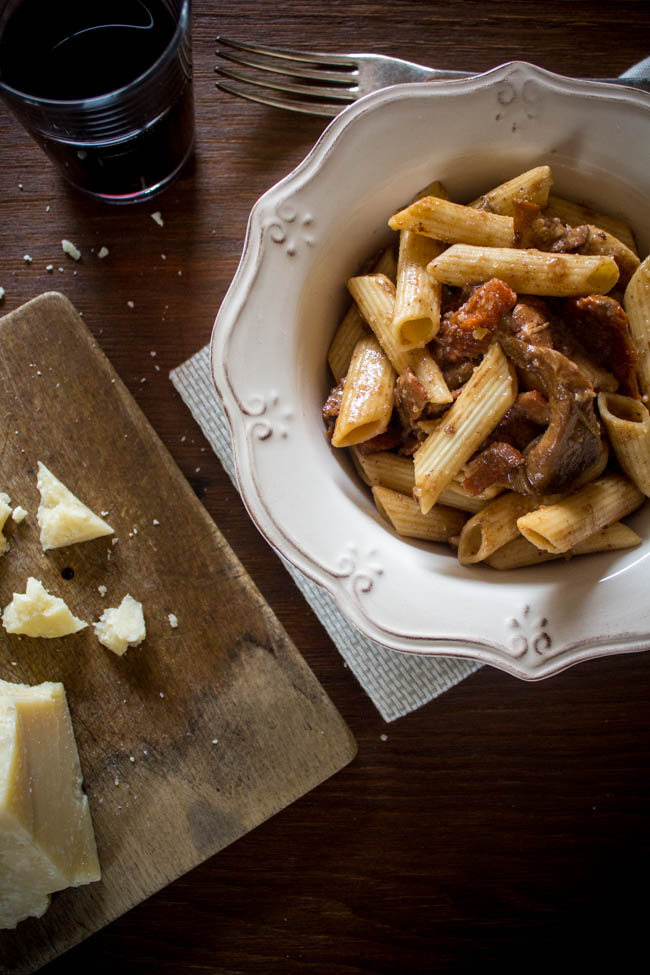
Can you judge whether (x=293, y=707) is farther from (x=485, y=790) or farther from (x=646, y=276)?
(x=646, y=276)

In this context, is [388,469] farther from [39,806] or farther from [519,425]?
[39,806]

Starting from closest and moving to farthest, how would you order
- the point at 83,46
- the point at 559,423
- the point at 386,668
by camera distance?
the point at 559,423 < the point at 83,46 < the point at 386,668

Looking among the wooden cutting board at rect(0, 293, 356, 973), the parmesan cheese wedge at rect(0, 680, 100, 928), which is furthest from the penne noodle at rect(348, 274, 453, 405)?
the parmesan cheese wedge at rect(0, 680, 100, 928)

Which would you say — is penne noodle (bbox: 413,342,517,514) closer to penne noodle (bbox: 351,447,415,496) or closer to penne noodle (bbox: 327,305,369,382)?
penne noodle (bbox: 351,447,415,496)

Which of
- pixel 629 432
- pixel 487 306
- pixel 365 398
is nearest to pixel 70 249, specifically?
pixel 365 398

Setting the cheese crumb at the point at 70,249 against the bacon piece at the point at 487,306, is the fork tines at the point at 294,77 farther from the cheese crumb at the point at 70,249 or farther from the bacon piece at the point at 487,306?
the bacon piece at the point at 487,306

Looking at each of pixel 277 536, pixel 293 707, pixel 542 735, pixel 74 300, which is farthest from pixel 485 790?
pixel 74 300
